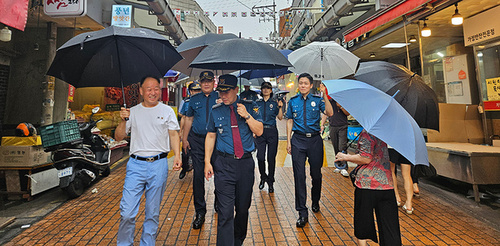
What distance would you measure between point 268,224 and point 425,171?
301 centimetres

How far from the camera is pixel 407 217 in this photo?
13.0ft

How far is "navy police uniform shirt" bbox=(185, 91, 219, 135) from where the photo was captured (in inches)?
146

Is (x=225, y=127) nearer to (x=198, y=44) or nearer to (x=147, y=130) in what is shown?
(x=147, y=130)

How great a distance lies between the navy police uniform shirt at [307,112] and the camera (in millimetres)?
3818

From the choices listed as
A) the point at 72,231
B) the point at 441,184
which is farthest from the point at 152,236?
the point at 441,184

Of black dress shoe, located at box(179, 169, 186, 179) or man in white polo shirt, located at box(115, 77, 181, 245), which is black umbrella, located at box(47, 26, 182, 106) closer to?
man in white polo shirt, located at box(115, 77, 181, 245)

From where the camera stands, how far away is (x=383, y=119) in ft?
6.46

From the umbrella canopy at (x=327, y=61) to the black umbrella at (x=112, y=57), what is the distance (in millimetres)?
2147

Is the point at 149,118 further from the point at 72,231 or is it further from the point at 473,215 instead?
the point at 473,215

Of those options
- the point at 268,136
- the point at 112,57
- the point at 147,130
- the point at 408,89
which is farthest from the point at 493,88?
the point at 112,57

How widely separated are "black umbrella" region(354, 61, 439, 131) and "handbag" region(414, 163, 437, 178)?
2.15m

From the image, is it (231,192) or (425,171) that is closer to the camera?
(231,192)

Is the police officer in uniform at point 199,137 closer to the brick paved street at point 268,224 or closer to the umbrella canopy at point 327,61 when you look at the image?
the brick paved street at point 268,224

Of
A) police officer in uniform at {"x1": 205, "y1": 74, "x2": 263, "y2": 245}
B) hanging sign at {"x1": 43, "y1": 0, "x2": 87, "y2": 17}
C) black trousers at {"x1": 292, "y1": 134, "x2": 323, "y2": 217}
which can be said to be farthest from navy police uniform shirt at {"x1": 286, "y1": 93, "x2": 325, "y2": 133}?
hanging sign at {"x1": 43, "y1": 0, "x2": 87, "y2": 17}
